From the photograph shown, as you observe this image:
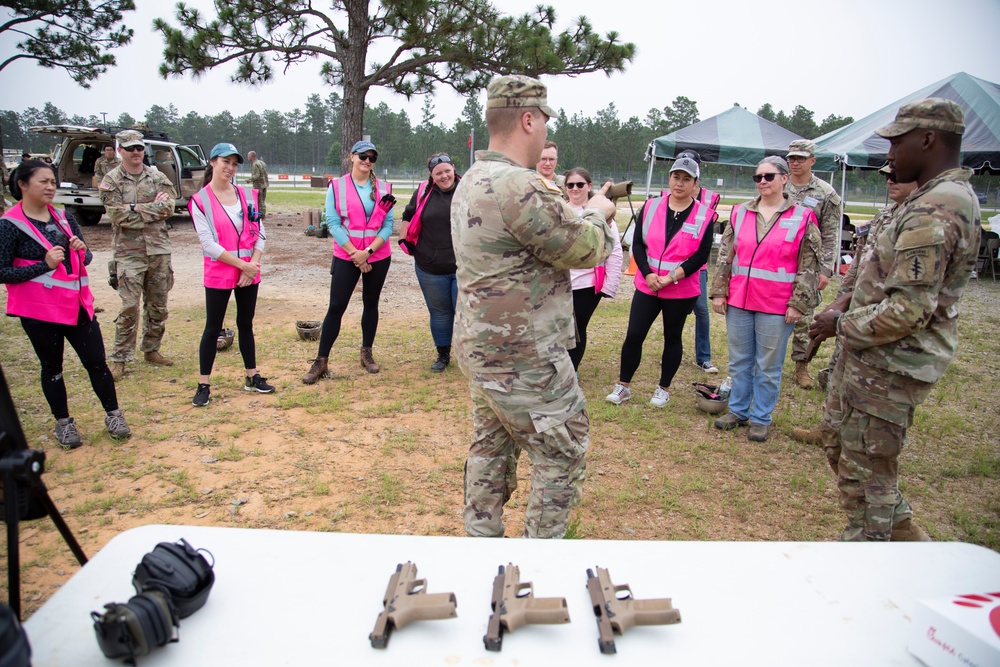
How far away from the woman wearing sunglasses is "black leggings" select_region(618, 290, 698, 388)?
152 centimetres

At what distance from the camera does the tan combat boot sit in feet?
17.4

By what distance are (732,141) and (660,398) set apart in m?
A: 8.09

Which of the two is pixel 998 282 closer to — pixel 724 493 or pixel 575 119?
pixel 724 493

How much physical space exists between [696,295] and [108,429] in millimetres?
4336

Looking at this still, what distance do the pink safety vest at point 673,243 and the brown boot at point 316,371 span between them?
9.22 feet

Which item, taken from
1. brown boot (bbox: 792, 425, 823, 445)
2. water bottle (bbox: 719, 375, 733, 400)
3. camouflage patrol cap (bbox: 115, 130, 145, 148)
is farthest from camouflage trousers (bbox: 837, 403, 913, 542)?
camouflage patrol cap (bbox: 115, 130, 145, 148)

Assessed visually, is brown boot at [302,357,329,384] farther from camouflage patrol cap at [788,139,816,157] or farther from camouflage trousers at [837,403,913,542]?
camouflage patrol cap at [788,139,816,157]

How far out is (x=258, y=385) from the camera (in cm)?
498

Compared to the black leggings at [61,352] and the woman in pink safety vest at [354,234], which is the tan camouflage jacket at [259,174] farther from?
the black leggings at [61,352]

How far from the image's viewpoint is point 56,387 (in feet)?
13.0

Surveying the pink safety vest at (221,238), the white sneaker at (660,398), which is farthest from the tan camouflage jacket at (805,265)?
the pink safety vest at (221,238)

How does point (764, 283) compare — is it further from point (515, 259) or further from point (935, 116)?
point (515, 259)

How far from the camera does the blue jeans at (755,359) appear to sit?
13.9 ft

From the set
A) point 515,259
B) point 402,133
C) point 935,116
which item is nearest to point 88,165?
point 515,259
